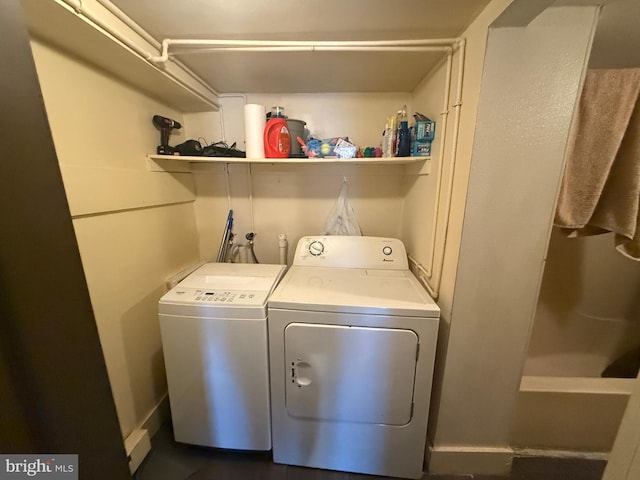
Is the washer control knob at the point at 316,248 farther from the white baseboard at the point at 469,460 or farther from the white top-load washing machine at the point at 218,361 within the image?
the white baseboard at the point at 469,460

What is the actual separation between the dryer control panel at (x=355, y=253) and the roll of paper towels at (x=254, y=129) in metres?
0.68

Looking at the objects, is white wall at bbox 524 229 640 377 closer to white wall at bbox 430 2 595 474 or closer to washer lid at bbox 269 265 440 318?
white wall at bbox 430 2 595 474

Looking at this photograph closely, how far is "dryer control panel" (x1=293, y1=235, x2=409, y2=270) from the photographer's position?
5.67 feet

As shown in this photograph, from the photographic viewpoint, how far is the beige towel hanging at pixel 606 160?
1063mm

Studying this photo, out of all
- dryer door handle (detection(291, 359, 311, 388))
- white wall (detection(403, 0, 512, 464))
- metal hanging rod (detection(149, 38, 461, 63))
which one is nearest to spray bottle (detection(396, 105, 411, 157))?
white wall (detection(403, 0, 512, 464))

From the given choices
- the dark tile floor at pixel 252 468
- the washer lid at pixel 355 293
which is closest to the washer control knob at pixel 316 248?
the washer lid at pixel 355 293

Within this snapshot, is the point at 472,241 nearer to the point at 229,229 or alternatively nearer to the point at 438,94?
the point at 438,94

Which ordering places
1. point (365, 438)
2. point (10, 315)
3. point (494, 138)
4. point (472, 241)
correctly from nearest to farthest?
point (10, 315)
point (494, 138)
point (472, 241)
point (365, 438)

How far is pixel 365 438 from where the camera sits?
135 cm

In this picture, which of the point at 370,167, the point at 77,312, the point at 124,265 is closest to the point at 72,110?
the point at 124,265

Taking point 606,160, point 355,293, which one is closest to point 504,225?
point 606,160

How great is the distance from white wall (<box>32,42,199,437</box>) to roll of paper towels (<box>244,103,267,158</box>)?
23.4 inches

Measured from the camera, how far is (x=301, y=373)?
1.29 meters

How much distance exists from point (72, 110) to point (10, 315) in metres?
1.03
